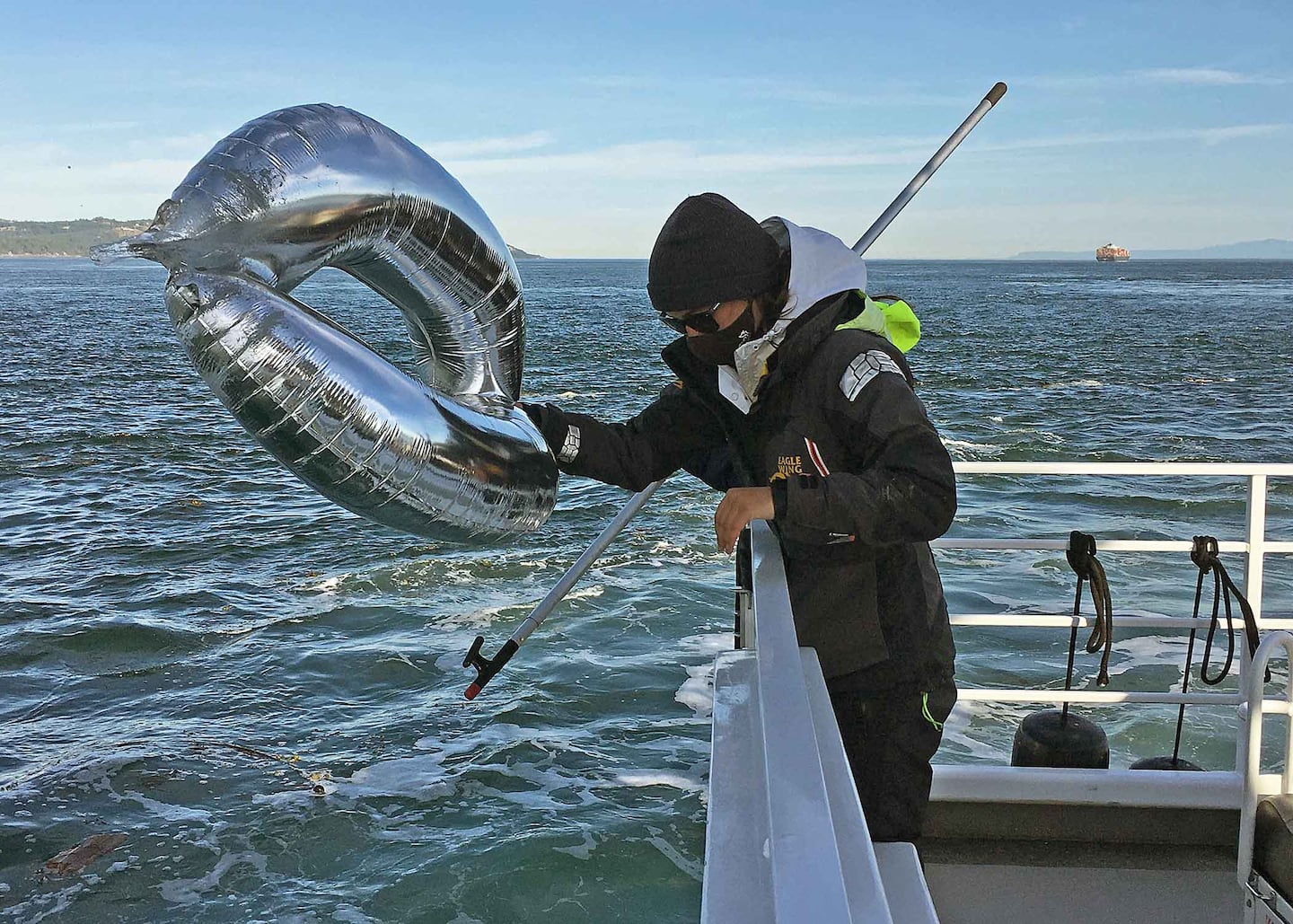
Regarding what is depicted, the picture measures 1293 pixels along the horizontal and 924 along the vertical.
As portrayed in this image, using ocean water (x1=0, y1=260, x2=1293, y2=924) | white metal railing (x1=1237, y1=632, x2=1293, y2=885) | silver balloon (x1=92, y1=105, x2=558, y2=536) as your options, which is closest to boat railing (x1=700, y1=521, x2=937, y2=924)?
silver balloon (x1=92, y1=105, x2=558, y2=536)

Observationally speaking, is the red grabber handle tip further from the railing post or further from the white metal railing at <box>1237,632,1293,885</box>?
the railing post

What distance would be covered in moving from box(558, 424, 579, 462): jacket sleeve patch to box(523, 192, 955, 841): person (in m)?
0.63

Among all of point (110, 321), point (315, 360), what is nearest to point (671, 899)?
point (315, 360)

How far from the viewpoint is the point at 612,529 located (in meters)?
3.63

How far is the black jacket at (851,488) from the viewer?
7.78ft

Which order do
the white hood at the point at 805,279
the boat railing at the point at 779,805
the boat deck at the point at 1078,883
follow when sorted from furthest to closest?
the boat deck at the point at 1078,883 < the white hood at the point at 805,279 < the boat railing at the point at 779,805

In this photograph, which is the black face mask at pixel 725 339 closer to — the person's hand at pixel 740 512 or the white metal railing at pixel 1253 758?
the person's hand at pixel 740 512

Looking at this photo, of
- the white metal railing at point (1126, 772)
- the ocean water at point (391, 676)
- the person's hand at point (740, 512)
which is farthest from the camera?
the ocean water at point (391, 676)

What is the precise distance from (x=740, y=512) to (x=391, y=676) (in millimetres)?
7620

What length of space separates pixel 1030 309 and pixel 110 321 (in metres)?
52.4

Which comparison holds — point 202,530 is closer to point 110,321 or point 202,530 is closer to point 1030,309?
point 110,321

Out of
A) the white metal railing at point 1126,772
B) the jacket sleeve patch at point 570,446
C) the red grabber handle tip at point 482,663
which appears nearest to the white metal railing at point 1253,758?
the white metal railing at point 1126,772

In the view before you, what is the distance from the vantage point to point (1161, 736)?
8102 millimetres

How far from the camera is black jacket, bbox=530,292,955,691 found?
2.37 meters
